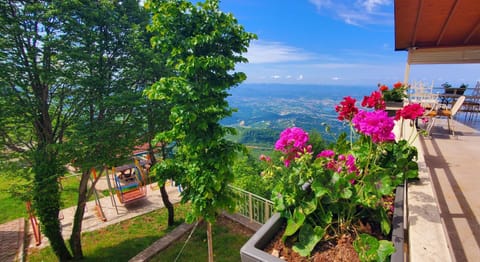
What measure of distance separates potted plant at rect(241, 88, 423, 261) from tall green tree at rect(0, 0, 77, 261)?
14.7 ft

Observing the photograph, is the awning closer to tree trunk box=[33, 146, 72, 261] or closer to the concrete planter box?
the concrete planter box

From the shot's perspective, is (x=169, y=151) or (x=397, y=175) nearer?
(x=397, y=175)

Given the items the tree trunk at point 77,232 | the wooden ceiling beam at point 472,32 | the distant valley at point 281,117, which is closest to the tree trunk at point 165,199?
the tree trunk at point 77,232

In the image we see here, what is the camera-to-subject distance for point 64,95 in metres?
4.55

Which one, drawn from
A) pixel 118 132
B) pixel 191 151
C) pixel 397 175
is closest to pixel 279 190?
pixel 397 175

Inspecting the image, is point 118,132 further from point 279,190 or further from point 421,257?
point 421,257

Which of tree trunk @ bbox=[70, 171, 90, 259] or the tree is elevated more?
the tree

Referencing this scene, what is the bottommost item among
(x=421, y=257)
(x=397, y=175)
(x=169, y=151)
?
(x=169, y=151)

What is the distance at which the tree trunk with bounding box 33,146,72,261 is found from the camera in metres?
4.07

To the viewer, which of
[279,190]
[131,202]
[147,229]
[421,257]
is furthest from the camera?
[131,202]

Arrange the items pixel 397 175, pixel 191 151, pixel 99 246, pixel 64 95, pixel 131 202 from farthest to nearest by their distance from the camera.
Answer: pixel 131 202, pixel 99 246, pixel 64 95, pixel 191 151, pixel 397 175

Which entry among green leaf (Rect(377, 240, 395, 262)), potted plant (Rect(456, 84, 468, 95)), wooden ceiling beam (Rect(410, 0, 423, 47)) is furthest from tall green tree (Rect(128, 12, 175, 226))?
potted plant (Rect(456, 84, 468, 95))

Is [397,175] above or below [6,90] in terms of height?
below

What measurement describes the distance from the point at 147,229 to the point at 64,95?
4217mm
